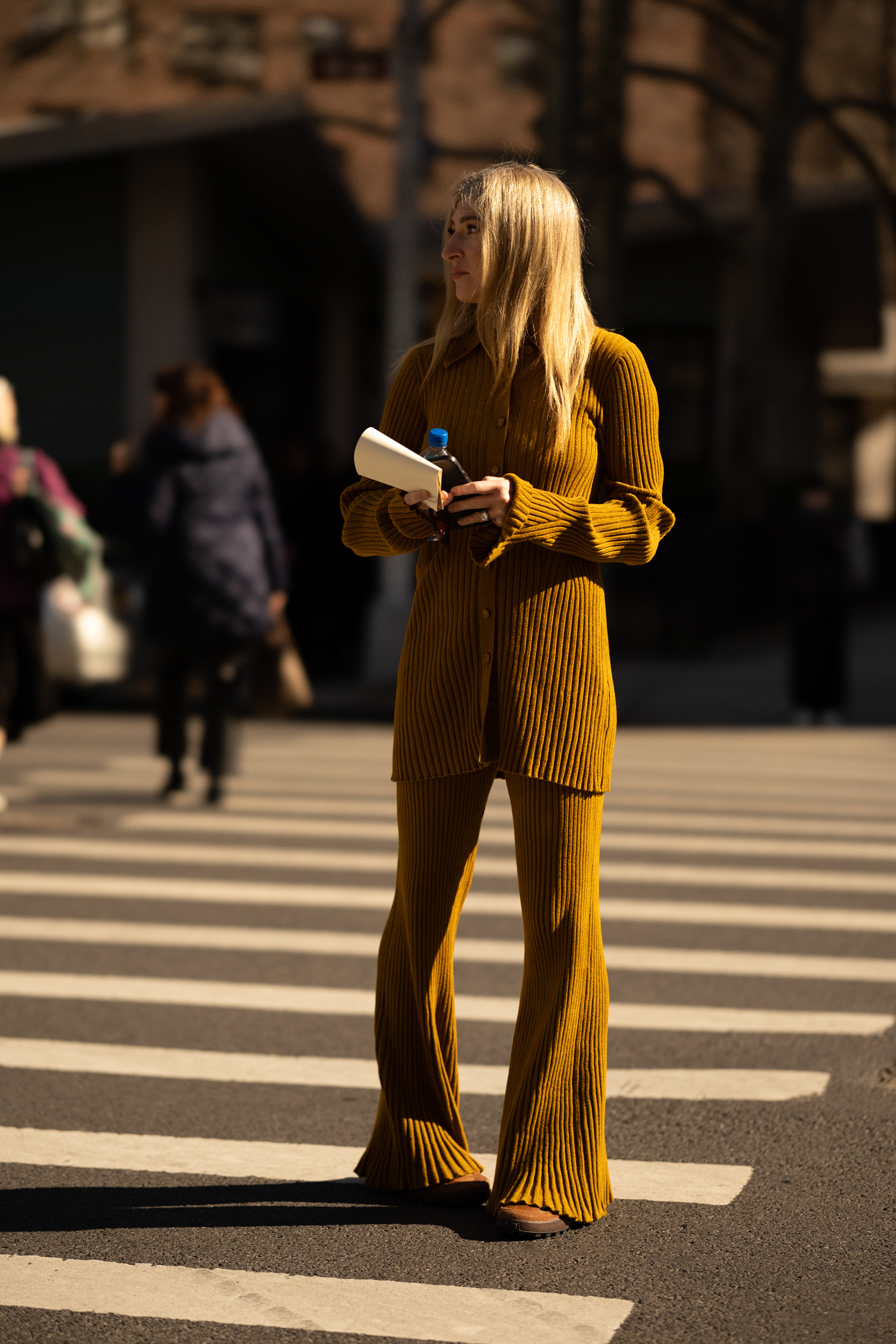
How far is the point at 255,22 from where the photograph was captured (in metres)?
47.9

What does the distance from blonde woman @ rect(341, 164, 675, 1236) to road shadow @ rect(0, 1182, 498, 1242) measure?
0.70 feet

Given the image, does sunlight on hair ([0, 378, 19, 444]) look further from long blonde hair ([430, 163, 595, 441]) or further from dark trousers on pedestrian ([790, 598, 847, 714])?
dark trousers on pedestrian ([790, 598, 847, 714])

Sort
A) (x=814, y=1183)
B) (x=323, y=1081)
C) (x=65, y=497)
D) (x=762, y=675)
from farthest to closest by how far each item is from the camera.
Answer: (x=762, y=675) → (x=65, y=497) → (x=323, y=1081) → (x=814, y=1183)

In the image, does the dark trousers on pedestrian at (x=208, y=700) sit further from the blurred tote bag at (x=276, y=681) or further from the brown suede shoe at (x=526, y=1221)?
the brown suede shoe at (x=526, y=1221)

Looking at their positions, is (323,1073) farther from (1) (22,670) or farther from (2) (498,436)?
(1) (22,670)

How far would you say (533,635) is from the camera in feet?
12.6

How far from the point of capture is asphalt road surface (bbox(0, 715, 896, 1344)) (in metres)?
3.56

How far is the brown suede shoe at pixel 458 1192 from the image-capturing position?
400cm

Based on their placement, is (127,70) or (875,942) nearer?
(875,942)

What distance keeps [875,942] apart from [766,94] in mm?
20360

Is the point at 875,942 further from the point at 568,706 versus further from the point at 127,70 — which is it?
the point at 127,70

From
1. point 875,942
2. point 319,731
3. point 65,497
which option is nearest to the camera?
point 875,942

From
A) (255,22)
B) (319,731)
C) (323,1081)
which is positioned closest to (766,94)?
(319,731)

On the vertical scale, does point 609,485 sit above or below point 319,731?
above
